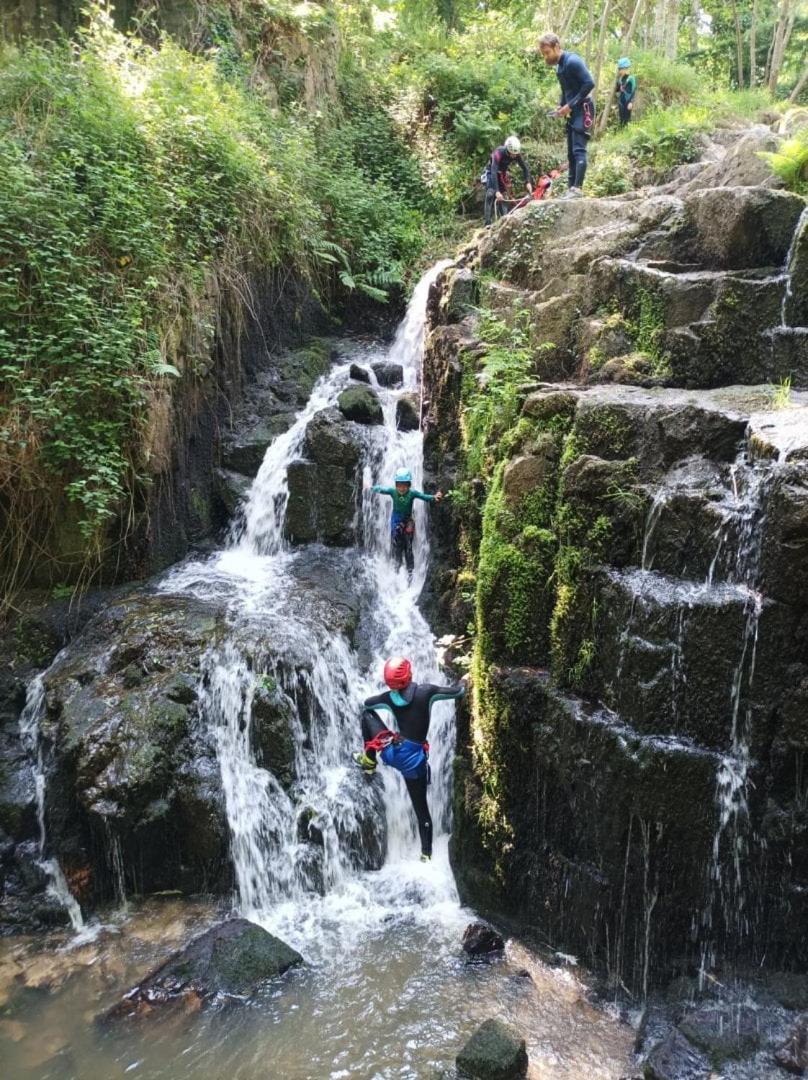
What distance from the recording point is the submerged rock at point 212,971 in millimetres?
4973

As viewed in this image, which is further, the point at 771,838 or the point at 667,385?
the point at 667,385

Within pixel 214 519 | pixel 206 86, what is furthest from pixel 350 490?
pixel 206 86

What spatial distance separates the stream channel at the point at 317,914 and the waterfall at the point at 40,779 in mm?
42

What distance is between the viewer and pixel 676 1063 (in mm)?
4156

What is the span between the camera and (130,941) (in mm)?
5645

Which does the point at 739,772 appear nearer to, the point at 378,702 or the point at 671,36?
the point at 378,702

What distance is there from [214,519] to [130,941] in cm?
541

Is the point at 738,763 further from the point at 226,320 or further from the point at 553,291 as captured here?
the point at 226,320

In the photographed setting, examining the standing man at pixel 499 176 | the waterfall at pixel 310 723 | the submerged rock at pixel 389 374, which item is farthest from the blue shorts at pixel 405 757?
the standing man at pixel 499 176

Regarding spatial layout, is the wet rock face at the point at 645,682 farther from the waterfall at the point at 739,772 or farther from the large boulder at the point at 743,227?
the large boulder at the point at 743,227

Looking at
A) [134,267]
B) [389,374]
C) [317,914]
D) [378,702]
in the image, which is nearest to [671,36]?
[389,374]

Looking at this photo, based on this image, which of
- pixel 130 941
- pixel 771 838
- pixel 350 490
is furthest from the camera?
pixel 350 490

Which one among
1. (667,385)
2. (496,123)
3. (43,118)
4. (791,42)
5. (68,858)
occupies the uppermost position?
(791,42)

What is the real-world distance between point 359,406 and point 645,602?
6.15 m
